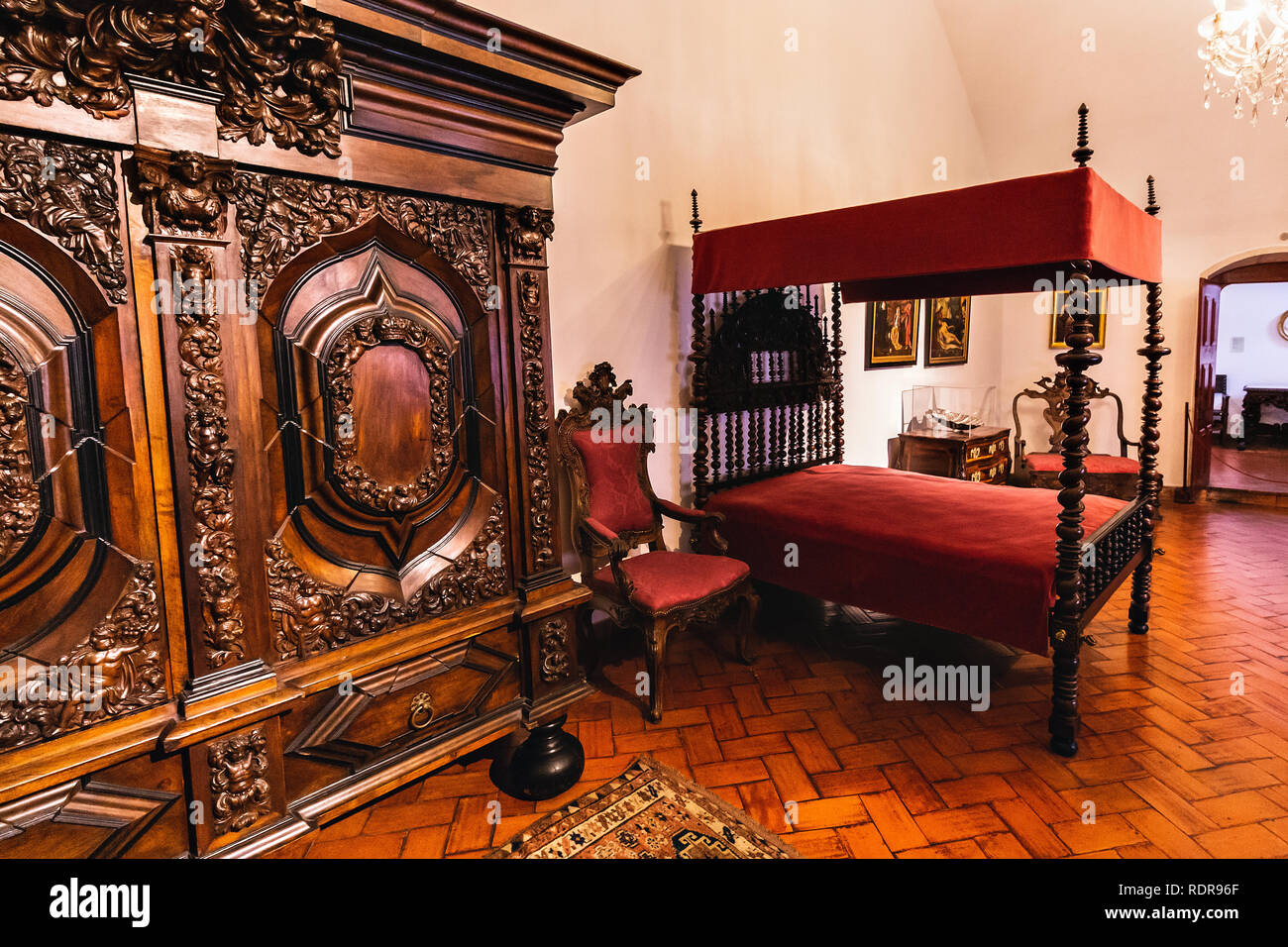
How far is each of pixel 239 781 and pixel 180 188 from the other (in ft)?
4.55

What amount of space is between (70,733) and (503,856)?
49.2 inches

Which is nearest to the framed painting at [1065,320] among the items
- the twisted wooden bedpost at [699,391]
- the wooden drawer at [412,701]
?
the twisted wooden bedpost at [699,391]

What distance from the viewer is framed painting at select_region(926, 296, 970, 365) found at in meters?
6.65

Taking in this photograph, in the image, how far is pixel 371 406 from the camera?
198 centimetres

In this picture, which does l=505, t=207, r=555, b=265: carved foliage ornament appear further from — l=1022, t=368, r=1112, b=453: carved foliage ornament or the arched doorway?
the arched doorway

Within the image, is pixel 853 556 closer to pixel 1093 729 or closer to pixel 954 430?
pixel 1093 729

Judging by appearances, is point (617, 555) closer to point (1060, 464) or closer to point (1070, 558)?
point (1070, 558)

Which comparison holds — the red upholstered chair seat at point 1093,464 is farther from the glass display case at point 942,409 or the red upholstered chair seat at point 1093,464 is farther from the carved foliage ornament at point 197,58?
the carved foliage ornament at point 197,58

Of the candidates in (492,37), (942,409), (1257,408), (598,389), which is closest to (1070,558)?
(598,389)

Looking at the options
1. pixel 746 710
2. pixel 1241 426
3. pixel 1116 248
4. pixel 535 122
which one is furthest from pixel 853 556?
pixel 1241 426

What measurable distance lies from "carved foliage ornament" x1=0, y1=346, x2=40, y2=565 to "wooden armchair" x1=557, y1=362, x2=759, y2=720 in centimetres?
211

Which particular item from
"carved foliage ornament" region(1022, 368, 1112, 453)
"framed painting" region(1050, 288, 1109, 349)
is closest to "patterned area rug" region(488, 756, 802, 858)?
"carved foliage ornament" region(1022, 368, 1112, 453)

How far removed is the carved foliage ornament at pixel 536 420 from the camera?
230 centimetres

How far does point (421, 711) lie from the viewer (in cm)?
214
